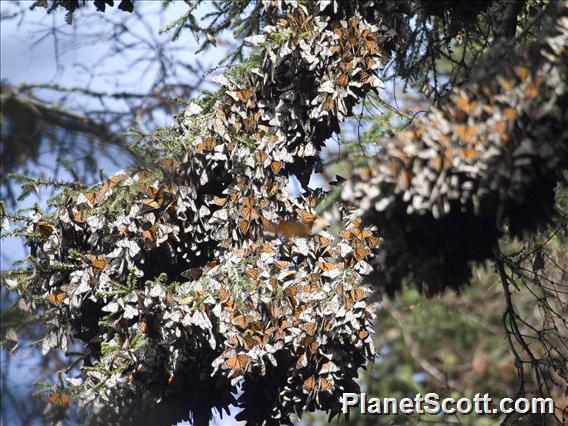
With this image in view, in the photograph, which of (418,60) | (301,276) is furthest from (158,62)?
(301,276)

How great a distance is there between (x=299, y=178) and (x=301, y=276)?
0.47 m

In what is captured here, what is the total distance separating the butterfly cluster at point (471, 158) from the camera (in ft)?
8.07

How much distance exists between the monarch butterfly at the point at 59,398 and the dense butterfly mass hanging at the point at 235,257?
0.04 metres

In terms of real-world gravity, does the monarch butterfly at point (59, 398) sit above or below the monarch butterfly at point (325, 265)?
below

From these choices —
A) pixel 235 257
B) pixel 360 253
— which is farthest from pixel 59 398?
pixel 360 253

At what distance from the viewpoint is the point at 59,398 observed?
362 centimetres

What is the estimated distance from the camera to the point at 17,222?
377cm

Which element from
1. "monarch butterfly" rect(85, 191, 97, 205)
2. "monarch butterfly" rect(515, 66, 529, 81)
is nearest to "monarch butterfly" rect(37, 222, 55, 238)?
"monarch butterfly" rect(85, 191, 97, 205)

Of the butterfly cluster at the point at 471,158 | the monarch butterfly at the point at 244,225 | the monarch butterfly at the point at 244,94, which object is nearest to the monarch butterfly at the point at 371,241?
the monarch butterfly at the point at 244,225

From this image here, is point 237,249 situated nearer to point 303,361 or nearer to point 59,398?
point 303,361

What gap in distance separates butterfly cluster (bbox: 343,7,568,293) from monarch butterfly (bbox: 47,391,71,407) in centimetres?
163

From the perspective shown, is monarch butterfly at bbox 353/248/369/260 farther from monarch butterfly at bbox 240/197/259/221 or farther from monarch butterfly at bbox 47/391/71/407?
monarch butterfly at bbox 47/391/71/407

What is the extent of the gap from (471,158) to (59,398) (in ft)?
6.66

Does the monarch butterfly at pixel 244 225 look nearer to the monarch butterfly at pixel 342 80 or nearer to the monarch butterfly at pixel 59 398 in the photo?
the monarch butterfly at pixel 342 80
